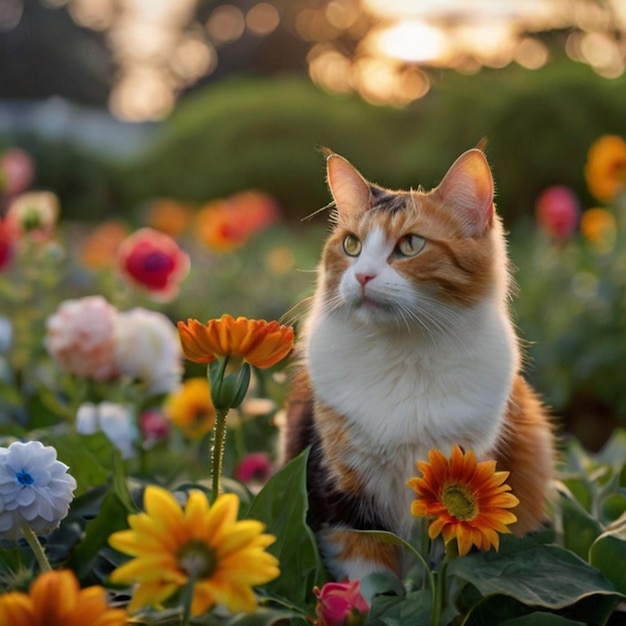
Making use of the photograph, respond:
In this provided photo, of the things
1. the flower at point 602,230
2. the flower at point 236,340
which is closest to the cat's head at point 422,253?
the flower at point 236,340

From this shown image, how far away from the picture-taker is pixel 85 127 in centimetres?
1398

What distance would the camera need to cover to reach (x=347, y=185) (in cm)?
151

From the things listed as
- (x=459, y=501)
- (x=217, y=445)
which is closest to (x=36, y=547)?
(x=217, y=445)

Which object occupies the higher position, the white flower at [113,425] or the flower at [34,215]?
the flower at [34,215]

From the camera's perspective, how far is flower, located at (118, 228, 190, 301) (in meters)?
2.35

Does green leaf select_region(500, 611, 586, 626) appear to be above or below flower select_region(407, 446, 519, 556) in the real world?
below

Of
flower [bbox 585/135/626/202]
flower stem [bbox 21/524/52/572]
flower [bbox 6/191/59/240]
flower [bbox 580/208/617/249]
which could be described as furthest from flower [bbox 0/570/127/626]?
flower [bbox 580/208/617/249]

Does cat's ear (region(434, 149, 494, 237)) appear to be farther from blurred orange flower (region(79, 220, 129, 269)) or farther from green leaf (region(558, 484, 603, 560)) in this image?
blurred orange flower (region(79, 220, 129, 269))

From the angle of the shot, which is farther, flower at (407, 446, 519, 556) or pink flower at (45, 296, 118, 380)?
pink flower at (45, 296, 118, 380)

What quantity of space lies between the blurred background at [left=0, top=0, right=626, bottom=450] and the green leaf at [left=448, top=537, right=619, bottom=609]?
469mm

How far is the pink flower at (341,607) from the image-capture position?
1062 mm

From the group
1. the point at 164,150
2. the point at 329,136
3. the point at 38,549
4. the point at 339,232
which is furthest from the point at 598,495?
the point at 164,150

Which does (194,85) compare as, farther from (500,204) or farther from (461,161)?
(461,161)

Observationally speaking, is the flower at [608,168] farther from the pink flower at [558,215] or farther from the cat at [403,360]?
the cat at [403,360]
